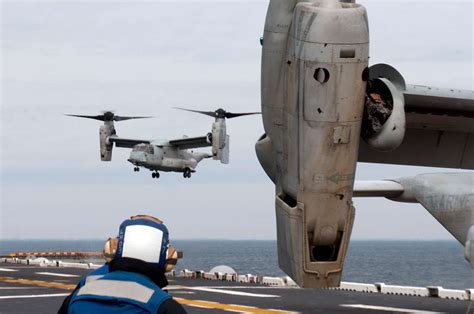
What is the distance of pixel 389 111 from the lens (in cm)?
1389

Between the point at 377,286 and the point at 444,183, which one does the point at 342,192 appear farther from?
the point at 377,286

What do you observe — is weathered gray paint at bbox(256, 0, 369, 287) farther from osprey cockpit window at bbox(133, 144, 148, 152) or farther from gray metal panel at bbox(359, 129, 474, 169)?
osprey cockpit window at bbox(133, 144, 148, 152)

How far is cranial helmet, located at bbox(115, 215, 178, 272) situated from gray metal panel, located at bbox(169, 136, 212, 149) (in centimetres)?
8869

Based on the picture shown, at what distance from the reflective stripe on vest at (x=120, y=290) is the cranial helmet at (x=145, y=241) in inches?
4.9

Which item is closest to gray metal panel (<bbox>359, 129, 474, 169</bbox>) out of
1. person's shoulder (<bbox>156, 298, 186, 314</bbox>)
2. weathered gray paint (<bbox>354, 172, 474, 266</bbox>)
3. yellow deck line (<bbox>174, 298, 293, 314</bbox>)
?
weathered gray paint (<bbox>354, 172, 474, 266</bbox>)

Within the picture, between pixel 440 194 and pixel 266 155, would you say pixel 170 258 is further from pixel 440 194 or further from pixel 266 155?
pixel 440 194

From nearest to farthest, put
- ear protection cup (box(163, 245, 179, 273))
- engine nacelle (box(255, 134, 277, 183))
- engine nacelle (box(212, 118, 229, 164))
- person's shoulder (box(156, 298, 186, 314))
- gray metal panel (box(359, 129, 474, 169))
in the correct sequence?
person's shoulder (box(156, 298, 186, 314)) < ear protection cup (box(163, 245, 179, 273)) < engine nacelle (box(255, 134, 277, 183)) < gray metal panel (box(359, 129, 474, 169)) < engine nacelle (box(212, 118, 229, 164))

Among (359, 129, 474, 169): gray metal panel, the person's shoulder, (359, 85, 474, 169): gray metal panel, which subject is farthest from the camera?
(359, 129, 474, 169): gray metal panel

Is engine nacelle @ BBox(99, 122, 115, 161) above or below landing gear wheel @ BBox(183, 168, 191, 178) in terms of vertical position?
above

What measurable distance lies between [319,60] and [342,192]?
212 cm

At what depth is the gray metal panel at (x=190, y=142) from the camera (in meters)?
93.2

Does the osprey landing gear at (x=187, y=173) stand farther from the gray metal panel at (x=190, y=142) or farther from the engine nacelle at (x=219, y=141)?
the engine nacelle at (x=219, y=141)

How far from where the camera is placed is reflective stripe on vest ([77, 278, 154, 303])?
155 inches

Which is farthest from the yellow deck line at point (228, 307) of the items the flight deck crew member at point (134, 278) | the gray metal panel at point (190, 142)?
the gray metal panel at point (190, 142)
